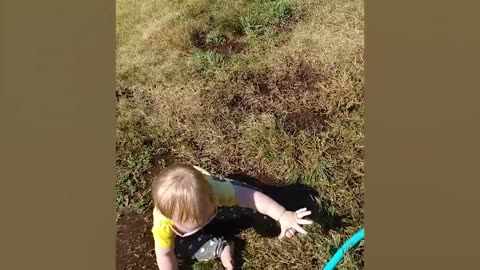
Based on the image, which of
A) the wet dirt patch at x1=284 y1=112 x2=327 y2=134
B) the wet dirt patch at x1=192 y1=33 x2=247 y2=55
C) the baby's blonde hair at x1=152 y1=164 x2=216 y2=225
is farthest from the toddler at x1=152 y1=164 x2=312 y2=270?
the wet dirt patch at x1=192 y1=33 x2=247 y2=55

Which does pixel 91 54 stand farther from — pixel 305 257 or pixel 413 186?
pixel 413 186

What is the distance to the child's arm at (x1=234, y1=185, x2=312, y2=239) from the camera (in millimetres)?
1751

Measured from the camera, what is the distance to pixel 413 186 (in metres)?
1.71

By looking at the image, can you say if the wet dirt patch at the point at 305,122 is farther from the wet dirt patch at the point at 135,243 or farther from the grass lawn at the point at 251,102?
the wet dirt patch at the point at 135,243

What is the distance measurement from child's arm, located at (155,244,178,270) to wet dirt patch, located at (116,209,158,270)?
0.14 ft

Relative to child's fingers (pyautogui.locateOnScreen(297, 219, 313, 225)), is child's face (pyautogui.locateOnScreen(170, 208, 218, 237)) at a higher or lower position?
lower

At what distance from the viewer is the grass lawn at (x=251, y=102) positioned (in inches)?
73.0

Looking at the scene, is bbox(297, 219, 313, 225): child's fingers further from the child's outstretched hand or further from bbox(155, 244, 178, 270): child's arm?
bbox(155, 244, 178, 270): child's arm

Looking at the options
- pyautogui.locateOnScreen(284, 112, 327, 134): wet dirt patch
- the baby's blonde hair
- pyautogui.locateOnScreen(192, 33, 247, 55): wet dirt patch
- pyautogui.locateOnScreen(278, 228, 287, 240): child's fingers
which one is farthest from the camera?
pyautogui.locateOnScreen(192, 33, 247, 55): wet dirt patch

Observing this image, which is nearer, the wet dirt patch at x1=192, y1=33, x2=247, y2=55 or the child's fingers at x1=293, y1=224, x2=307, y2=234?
the child's fingers at x1=293, y1=224, x2=307, y2=234

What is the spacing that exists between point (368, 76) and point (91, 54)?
84 centimetres

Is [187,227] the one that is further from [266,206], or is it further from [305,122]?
[305,122]

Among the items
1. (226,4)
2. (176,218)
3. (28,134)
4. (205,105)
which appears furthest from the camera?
(226,4)

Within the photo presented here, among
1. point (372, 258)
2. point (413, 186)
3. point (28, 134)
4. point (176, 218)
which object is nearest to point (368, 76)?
point (413, 186)
